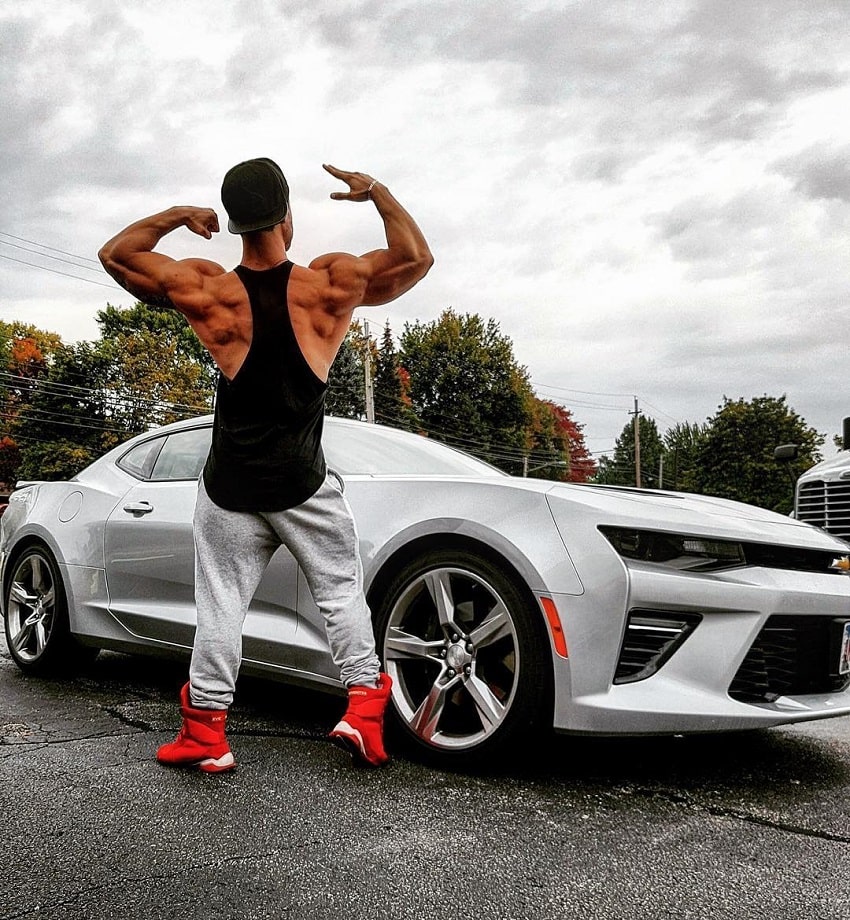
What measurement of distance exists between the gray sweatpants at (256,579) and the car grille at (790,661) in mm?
1155

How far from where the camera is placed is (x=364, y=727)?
2.94 m

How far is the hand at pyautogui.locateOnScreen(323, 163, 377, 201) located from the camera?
3016mm

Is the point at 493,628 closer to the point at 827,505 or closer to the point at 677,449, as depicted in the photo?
the point at 827,505

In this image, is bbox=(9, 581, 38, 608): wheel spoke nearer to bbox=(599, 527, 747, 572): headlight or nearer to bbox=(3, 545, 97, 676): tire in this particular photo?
bbox=(3, 545, 97, 676): tire

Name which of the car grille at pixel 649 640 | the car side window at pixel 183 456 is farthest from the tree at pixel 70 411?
the car grille at pixel 649 640

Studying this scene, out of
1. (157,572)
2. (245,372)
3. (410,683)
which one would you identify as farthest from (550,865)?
(157,572)

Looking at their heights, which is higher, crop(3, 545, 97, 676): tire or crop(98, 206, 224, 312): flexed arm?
crop(98, 206, 224, 312): flexed arm

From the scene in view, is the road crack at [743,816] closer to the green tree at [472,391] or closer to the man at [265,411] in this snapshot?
the man at [265,411]

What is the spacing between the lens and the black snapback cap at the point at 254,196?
3.00m

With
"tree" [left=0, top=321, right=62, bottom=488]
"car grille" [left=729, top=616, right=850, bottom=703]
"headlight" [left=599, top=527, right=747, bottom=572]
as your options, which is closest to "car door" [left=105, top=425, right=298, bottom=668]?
"headlight" [left=599, top=527, right=747, bottom=572]

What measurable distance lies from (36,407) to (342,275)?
4609 centimetres

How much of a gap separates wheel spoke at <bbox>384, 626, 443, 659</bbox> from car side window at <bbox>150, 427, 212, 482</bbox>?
1.44 meters

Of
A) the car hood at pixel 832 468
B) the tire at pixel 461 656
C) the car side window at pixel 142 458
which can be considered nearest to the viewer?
the tire at pixel 461 656

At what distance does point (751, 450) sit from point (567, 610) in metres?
46.4
